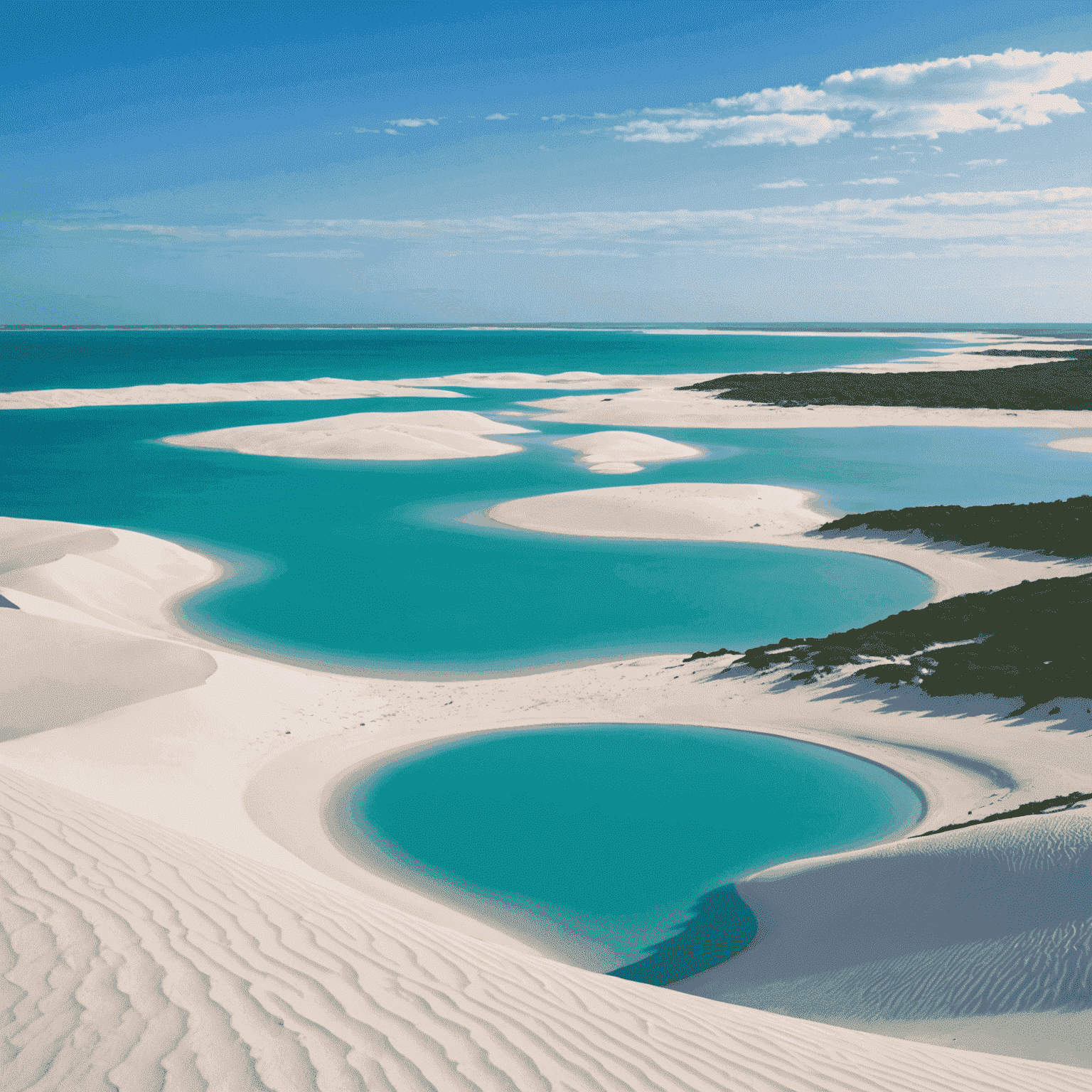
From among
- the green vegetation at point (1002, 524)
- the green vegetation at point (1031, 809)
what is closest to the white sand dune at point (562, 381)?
the green vegetation at point (1002, 524)

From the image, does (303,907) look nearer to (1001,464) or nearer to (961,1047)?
(961,1047)

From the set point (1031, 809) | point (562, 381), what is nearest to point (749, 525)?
point (1031, 809)

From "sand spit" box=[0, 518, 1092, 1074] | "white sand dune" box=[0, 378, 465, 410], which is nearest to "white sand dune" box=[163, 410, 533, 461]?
"white sand dune" box=[0, 378, 465, 410]

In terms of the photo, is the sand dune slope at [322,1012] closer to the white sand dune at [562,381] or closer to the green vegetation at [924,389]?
the green vegetation at [924,389]

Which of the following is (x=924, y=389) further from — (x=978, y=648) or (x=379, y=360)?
(x=379, y=360)

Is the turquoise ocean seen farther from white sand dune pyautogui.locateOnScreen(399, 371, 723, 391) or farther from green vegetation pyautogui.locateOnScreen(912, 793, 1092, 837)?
white sand dune pyautogui.locateOnScreen(399, 371, 723, 391)
